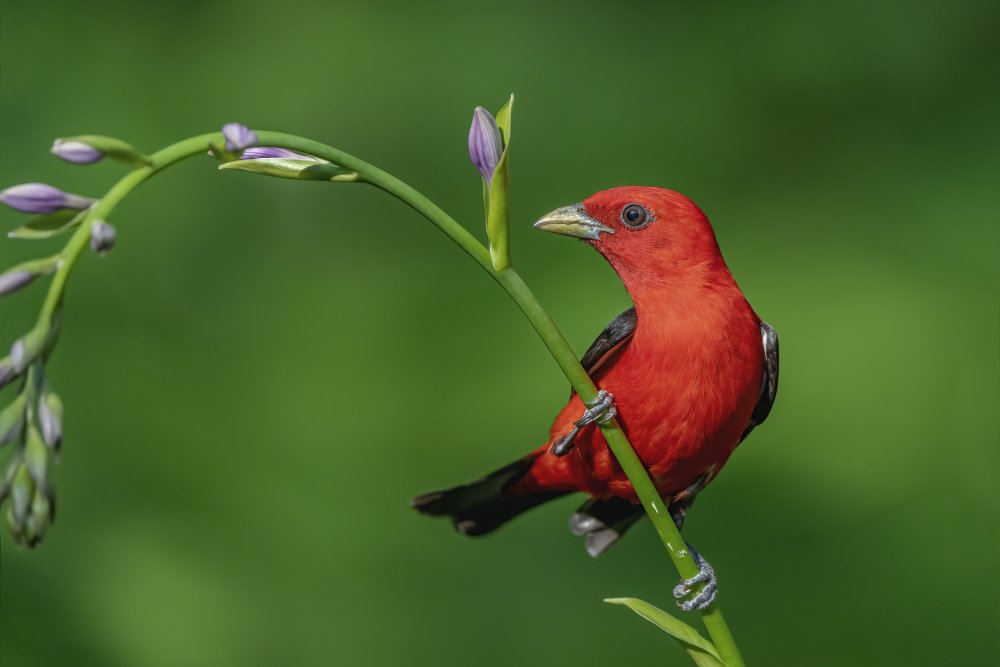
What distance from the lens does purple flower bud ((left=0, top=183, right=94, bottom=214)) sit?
34.5 inches

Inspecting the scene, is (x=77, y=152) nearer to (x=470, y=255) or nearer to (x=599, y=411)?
(x=470, y=255)

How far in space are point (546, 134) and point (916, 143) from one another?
1.35 meters

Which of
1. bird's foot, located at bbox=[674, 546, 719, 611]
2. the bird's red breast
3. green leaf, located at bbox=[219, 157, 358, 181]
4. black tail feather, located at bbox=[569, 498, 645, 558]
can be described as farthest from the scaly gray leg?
green leaf, located at bbox=[219, 157, 358, 181]

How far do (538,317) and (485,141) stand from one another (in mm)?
155

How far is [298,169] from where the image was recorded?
3.32 feet

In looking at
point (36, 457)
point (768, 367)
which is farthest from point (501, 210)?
point (768, 367)

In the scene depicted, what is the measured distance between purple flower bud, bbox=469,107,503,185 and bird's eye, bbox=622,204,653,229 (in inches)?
16.4

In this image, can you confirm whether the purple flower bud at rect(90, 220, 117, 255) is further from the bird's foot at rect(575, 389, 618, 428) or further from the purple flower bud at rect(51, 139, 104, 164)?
the bird's foot at rect(575, 389, 618, 428)

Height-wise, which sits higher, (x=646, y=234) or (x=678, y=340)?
(x=646, y=234)

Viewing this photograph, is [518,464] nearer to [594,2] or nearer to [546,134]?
[546,134]

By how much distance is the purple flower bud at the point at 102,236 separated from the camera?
851 millimetres

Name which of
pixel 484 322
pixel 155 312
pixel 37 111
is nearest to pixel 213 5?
pixel 37 111

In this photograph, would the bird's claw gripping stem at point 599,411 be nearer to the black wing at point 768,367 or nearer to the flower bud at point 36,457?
the black wing at point 768,367

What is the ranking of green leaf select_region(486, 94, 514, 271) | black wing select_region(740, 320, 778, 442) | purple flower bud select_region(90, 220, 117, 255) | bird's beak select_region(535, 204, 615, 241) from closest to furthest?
purple flower bud select_region(90, 220, 117, 255), green leaf select_region(486, 94, 514, 271), bird's beak select_region(535, 204, 615, 241), black wing select_region(740, 320, 778, 442)
